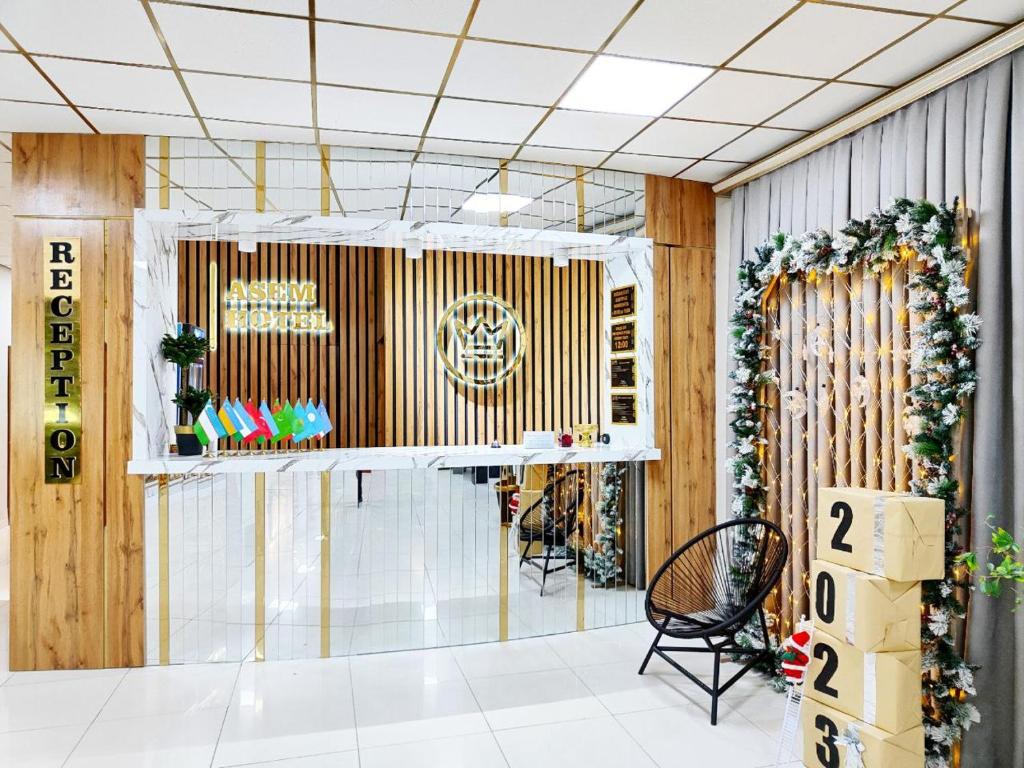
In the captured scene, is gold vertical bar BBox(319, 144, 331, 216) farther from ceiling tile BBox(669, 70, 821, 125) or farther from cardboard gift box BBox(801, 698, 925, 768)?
cardboard gift box BBox(801, 698, 925, 768)

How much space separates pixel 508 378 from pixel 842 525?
445cm

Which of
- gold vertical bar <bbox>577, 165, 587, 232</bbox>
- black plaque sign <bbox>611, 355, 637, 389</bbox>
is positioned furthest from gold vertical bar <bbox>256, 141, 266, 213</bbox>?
black plaque sign <bbox>611, 355, 637, 389</bbox>

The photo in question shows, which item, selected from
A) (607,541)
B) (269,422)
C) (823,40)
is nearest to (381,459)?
(269,422)

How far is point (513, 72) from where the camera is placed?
10.8 ft

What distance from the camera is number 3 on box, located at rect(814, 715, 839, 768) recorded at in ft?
9.38

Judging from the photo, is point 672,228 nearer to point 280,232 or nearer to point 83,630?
point 280,232

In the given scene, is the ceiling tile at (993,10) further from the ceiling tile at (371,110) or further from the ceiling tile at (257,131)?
the ceiling tile at (257,131)

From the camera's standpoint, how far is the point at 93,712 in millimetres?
3529

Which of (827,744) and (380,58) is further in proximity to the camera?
(380,58)

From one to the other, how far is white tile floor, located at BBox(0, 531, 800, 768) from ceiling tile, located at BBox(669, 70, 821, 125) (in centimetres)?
317

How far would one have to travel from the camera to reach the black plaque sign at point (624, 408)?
5.09 metres

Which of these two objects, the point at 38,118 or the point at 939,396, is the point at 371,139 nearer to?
the point at 38,118

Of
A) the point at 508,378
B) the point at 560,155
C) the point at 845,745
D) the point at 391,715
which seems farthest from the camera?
the point at 508,378

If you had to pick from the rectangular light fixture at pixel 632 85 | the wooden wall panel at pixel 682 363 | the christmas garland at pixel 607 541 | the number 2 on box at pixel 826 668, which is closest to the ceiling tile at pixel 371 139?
the rectangular light fixture at pixel 632 85
